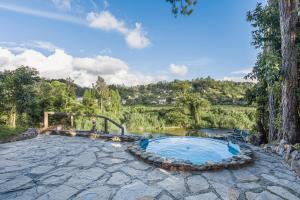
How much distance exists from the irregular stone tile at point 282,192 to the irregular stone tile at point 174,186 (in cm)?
139

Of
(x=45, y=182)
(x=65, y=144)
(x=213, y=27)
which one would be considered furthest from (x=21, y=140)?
(x=213, y=27)

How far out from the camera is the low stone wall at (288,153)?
412 cm

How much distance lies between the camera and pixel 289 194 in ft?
9.85

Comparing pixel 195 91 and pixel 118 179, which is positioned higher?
pixel 195 91

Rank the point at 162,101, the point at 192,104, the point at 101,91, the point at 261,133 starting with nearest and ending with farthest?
the point at 261,133 → the point at 192,104 → the point at 101,91 → the point at 162,101

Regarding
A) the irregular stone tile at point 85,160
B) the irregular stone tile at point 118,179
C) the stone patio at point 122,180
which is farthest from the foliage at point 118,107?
the irregular stone tile at point 118,179

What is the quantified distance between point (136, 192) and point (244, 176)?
81.5 inches

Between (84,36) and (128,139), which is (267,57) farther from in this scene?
(84,36)

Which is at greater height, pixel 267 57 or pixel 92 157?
pixel 267 57

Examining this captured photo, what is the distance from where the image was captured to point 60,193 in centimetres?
287

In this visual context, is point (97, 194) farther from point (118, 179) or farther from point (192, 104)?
point (192, 104)

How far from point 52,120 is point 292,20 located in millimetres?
14116

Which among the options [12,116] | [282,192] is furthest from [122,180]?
[12,116]

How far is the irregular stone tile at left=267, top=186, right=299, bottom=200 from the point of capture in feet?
9.56
